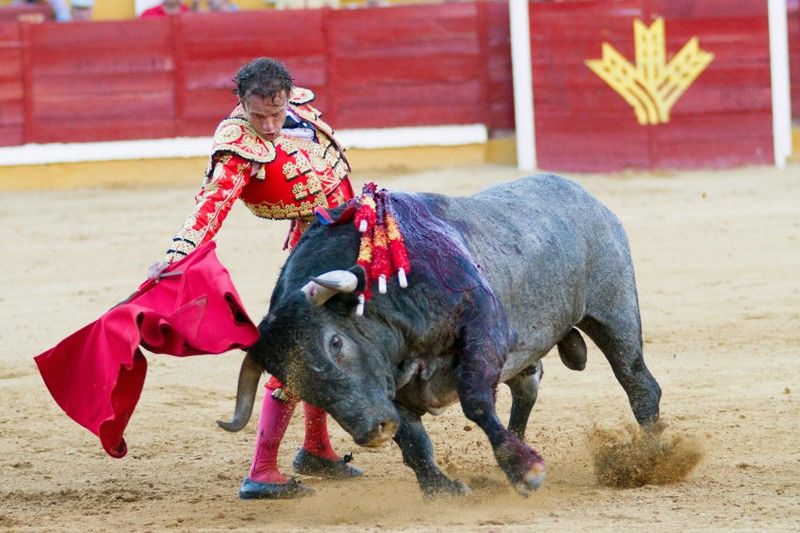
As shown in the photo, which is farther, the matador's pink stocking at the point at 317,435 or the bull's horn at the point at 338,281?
the matador's pink stocking at the point at 317,435

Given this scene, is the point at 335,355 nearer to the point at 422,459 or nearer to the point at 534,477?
the point at 422,459

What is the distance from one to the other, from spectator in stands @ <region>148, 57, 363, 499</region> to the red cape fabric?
0.08 m

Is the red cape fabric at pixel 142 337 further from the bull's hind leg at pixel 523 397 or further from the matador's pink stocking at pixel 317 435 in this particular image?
the bull's hind leg at pixel 523 397

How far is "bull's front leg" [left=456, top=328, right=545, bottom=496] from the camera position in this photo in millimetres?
3342

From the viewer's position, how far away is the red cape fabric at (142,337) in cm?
345

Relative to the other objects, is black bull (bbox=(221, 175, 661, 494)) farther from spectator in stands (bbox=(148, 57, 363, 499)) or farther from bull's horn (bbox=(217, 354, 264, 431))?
spectator in stands (bbox=(148, 57, 363, 499))

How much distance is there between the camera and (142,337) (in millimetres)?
3477

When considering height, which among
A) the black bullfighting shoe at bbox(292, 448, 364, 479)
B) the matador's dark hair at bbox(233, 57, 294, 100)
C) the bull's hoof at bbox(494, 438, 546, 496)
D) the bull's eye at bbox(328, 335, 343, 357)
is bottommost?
the black bullfighting shoe at bbox(292, 448, 364, 479)

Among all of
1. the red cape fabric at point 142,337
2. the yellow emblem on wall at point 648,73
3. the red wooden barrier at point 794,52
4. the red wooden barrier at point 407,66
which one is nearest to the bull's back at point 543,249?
the red cape fabric at point 142,337

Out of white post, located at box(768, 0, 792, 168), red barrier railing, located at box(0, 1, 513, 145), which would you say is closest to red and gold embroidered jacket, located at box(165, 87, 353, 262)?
red barrier railing, located at box(0, 1, 513, 145)

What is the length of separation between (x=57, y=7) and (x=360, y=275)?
7728mm

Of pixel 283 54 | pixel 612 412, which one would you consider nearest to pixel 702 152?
pixel 283 54

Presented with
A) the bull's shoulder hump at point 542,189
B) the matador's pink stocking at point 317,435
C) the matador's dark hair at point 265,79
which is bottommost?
the matador's pink stocking at point 317,435

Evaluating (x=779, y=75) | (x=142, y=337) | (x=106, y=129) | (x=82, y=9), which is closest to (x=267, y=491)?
(x=142, y=337)
